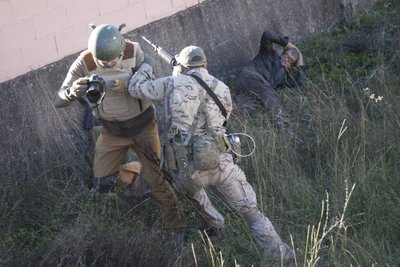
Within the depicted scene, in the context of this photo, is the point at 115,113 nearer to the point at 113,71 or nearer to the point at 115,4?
the point at 113,71

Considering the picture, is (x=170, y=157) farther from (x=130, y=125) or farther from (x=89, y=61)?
(x=89, y=61)

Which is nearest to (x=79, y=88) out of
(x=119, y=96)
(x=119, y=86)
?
(x=119, y=86)

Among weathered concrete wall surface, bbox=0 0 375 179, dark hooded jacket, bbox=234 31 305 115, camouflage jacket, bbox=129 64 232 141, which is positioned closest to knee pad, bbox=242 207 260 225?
camouflage jacket, bbox=129 64 232 141

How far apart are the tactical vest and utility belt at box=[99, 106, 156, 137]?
31 millimetres

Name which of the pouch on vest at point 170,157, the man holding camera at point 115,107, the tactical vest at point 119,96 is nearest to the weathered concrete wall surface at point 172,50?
the man holding camera at point 115,107

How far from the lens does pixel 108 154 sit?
6887 millimetres

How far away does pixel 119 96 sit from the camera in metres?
6.58

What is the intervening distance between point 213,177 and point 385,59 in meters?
3.93

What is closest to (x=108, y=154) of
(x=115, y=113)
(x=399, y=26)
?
(x=115, y=113)

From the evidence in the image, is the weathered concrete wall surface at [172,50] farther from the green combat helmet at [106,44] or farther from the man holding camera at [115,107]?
the green combat helmet at [106,44]

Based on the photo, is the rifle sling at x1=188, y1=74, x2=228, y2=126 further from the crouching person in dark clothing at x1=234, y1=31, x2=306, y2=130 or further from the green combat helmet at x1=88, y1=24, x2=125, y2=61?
the crouching person in dark clothing at x1=234, y1=31, x2=306, y2=130

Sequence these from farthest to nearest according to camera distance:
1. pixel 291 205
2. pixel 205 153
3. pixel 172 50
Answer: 1. pixel 172 50
2. pixel 291 205
3. pixel 205 153

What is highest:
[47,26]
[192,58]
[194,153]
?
[47,26]

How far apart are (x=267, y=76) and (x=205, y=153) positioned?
11.5 feet
